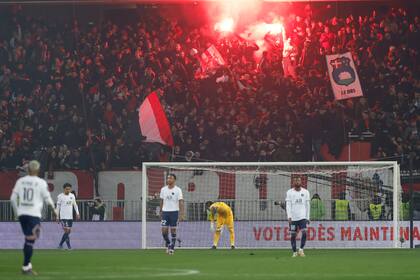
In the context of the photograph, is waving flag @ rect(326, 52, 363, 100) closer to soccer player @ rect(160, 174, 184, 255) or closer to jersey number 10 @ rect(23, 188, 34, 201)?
soccer player @ rect(160, 174, 184, 255)

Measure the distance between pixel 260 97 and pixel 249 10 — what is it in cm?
580

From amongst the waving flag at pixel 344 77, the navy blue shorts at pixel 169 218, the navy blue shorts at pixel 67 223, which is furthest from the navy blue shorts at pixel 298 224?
the waving flag at pixel 344 77

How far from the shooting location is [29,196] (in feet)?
54.7

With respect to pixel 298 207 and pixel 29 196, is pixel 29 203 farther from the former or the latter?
pixel 298 207

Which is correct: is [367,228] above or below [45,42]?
below

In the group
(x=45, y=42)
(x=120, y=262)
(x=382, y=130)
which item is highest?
(x=45, y=42)

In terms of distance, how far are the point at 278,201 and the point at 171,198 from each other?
6173 millimetres

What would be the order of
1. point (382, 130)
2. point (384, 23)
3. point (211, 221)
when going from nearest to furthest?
point (211, 221)
point (382, 130)
point (384, 23)

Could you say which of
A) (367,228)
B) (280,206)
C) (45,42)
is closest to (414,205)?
(367,228)

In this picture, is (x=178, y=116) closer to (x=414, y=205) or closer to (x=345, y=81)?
(x=345, y=81)

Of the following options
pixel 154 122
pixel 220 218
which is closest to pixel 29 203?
pixel 220 218

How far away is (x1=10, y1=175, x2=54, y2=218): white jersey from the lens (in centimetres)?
1667

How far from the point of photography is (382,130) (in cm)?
3559

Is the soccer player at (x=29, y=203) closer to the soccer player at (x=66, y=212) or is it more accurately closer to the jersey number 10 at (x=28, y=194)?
the jersey number 10 at (x=28, y=194)
